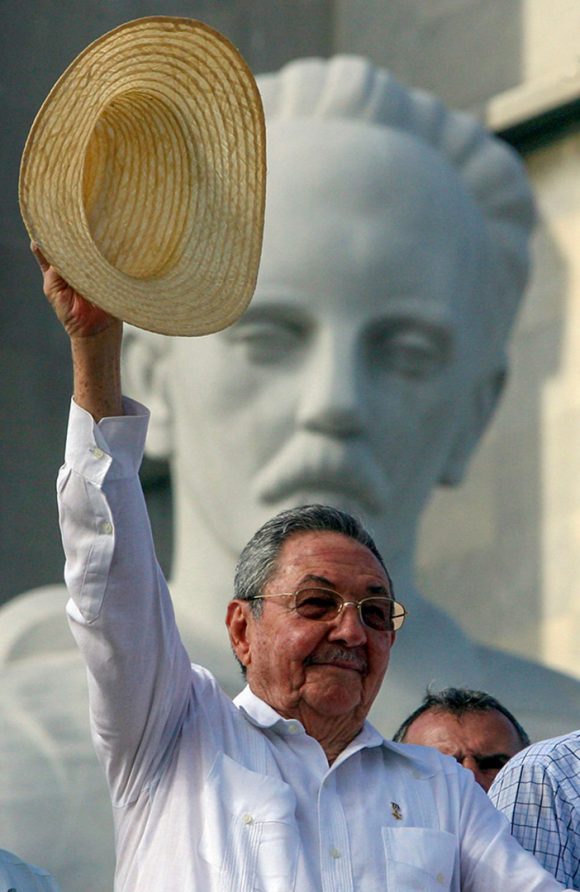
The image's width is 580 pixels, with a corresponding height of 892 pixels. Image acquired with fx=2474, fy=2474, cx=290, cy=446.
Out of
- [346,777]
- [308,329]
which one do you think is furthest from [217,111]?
[308,329]

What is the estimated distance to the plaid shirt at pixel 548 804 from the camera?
2.73 metres

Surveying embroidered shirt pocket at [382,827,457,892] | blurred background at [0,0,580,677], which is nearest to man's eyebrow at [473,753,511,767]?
embroidered shirt pocket at [382,827,457,892]

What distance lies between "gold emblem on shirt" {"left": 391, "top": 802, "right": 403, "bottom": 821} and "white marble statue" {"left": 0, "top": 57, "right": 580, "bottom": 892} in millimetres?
3541

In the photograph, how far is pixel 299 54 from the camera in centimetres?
874

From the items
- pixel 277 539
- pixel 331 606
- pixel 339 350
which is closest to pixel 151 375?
pixel 339 350

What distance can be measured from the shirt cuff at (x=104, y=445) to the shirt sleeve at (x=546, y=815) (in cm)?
58

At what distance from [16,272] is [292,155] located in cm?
170

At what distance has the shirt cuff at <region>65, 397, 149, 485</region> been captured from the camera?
2561 millimetres

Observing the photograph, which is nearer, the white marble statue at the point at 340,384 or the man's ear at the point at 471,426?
the white marble statue at the point at 340,384

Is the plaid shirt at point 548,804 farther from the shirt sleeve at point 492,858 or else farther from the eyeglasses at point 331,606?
Answer: the eyeglasses at point 331,606

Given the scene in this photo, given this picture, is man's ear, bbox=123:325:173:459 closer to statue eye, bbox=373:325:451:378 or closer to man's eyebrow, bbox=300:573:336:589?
statue eye, bbox=373:325:451:378

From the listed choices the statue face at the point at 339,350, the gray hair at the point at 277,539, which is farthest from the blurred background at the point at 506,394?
the gray hair at the point at 277,539

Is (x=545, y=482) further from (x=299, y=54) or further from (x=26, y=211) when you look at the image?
(x=26, y=211)

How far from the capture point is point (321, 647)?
8.65ft
